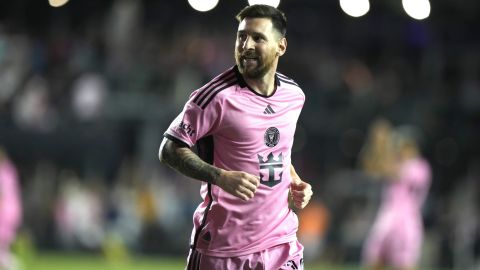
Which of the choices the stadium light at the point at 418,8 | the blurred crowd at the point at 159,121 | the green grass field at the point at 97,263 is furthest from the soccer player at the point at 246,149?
the blurred crowd at the point at 159,121

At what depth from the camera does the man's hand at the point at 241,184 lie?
5.68 m

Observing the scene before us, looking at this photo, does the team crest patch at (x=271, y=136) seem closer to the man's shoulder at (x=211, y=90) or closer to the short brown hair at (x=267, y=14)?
the man's shoulder at (x=211, y=90)

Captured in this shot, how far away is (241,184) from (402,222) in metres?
8.24

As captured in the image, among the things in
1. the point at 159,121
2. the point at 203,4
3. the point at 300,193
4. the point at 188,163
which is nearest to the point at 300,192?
the point at 300,193

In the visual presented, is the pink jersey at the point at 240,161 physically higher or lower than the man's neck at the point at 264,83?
lower

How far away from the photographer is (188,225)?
19.7m

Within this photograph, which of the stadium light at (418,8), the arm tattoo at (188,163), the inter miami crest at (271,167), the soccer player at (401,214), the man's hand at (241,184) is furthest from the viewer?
the soccer player at (401,214)

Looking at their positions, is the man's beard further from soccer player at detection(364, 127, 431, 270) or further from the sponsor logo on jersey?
soccer player at detection(364, 127, 431, 270)

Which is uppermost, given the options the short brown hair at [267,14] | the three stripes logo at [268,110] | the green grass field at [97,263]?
the short brown hair at [267,14]

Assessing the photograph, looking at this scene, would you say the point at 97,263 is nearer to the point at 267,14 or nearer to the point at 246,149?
the point at 246,149

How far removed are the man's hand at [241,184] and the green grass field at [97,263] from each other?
11107mm

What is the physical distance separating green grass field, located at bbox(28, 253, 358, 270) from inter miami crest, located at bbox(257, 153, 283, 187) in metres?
10.7

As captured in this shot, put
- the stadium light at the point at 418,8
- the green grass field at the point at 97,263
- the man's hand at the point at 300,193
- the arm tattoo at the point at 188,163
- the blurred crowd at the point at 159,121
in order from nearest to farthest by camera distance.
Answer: the arm tattoo at the point at 188,163 → the man's hand at the point at 300,193 → the stadium light at the point at 418,8 → the green grass field at the point at 97,263 → the blurred crowd at the point at 159,121

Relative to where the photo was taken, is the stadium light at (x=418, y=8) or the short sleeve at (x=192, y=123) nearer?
the short sleeve at (x=192, y=123)
